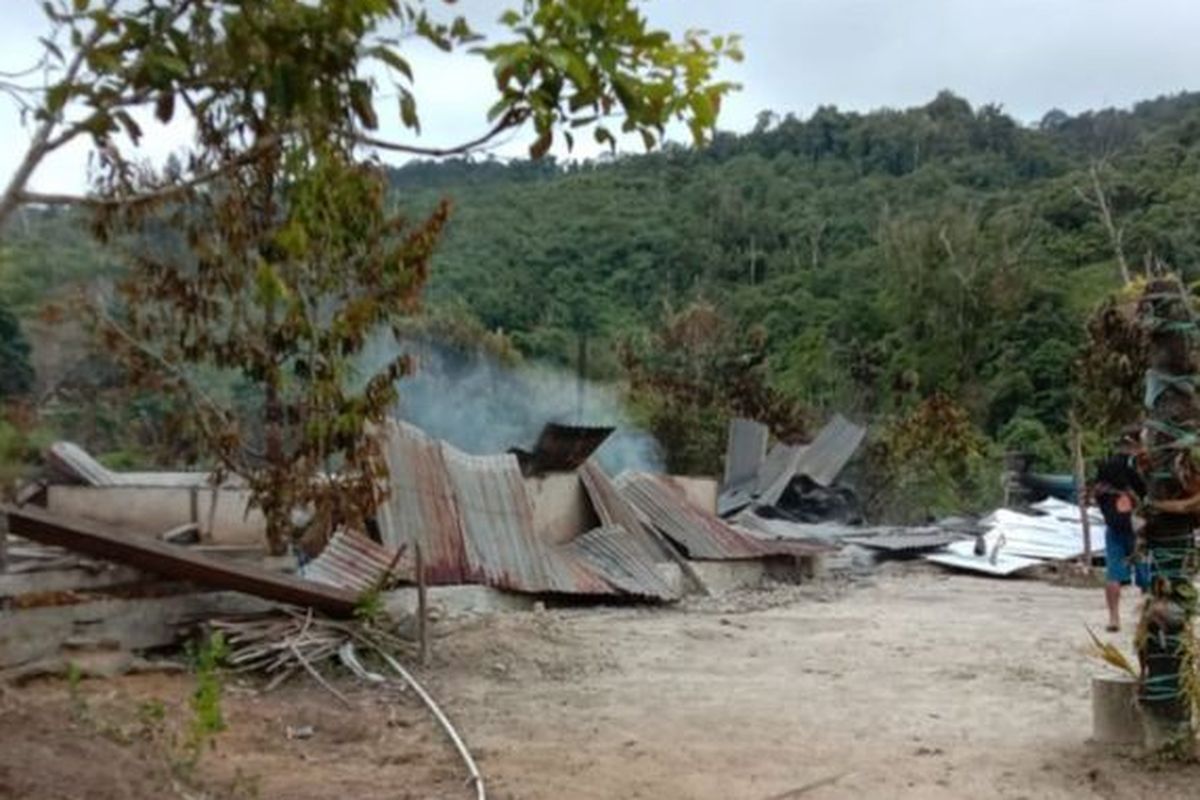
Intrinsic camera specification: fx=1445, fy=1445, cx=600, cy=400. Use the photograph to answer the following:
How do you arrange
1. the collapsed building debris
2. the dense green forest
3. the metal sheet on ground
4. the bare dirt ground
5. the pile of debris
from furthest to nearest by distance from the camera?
1. the dense green forest
2. the collapsed building debris
3. the metal sheet on ground
4. the pile of debris
5. the bare dirt ground

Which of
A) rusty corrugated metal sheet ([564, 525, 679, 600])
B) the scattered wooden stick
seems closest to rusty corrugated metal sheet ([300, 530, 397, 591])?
rusty corrugated metal sheet ([564, 525, 679, 600])

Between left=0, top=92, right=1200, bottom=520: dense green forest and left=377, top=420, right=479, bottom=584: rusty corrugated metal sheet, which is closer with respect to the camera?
left=377, top=420, right=479, bottom=584: rusty corrugated metal sheet

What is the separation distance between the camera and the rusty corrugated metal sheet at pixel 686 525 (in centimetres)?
1659

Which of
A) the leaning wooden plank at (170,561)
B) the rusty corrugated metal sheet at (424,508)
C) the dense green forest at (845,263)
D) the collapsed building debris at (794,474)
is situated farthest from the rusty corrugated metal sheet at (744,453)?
the leaning wooden plank at (170,561)

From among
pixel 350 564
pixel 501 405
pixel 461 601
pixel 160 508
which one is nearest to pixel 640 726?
pixel 350 564

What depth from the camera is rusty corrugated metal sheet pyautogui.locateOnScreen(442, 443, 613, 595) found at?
13109mm

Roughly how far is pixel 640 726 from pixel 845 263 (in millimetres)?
38054

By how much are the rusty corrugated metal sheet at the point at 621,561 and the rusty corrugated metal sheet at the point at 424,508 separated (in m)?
1.79

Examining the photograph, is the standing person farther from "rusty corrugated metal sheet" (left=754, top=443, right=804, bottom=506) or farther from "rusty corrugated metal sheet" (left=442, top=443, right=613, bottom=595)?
"rusty corrugated metal sheet" (left=754, top=443, right=804, bottom=506)

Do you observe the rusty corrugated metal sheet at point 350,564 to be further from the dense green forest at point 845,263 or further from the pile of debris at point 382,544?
the dense green forest at point 845,263

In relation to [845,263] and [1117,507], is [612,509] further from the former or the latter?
[845,263]

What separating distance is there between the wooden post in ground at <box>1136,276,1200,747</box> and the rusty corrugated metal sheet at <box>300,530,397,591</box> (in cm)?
508

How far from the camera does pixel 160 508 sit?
14.2m

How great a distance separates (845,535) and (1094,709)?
15078 millimetres
